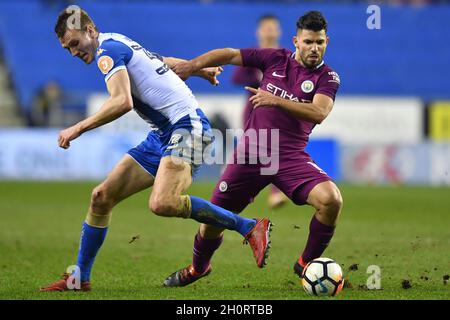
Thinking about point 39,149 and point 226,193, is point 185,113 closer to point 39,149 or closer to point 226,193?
point 226,193

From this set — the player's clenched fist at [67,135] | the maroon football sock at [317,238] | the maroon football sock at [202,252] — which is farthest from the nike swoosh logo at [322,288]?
the player's clenched fist at [67,135]

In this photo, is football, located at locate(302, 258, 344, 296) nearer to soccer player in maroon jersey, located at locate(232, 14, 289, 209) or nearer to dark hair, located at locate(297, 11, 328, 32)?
dark hair, located at locate(297, 11, 328, 32)

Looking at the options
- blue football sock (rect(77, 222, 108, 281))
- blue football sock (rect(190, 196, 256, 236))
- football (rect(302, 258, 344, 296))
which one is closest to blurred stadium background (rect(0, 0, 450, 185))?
blue football sock (rect(77, 222, 108, 281))

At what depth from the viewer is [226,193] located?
22.6 feet

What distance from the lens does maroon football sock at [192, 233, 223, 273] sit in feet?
22.7

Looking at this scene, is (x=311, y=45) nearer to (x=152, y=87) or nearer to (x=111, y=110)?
(x=152, y=87)

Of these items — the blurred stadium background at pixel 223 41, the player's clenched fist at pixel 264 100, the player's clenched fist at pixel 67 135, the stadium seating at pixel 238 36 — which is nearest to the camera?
the player's clenched fist at pixel 67 135

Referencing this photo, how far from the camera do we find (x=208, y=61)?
268 inches

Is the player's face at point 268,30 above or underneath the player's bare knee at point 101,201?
above

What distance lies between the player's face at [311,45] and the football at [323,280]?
156cm

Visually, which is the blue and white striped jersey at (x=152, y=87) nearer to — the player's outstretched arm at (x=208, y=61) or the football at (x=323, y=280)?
the player's outstretched arm at (x=208, y=61)

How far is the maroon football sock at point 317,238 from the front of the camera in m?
6.70

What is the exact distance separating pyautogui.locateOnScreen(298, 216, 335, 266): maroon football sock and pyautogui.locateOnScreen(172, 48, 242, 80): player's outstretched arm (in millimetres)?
1360

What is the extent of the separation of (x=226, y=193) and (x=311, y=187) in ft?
2.25
